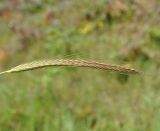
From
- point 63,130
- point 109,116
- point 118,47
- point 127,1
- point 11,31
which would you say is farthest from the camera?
point 11,31

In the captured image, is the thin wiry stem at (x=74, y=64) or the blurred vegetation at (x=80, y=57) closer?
the thin wiry stem at (x=74, y=64)

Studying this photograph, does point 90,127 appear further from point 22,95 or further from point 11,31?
point 11,31

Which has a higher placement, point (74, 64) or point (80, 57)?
point (80, 57)

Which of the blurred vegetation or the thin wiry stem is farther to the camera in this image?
the blurred vegetation

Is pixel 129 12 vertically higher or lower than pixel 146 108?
higher

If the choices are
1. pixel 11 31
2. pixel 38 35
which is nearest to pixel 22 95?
pixel 38 35

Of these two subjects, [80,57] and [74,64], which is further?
[80,57]

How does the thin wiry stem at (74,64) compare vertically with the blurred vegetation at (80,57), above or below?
below

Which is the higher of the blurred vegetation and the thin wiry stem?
the blurred vegetation
